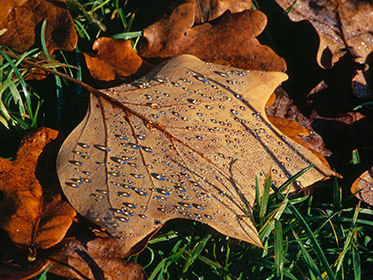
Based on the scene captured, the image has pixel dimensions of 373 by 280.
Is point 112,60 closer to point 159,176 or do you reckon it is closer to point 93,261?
point 159,176

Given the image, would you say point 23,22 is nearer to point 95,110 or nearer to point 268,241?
point 95,110

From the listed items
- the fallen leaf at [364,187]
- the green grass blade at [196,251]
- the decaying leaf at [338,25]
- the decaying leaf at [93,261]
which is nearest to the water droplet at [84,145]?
the decaying leaf at [93,261]

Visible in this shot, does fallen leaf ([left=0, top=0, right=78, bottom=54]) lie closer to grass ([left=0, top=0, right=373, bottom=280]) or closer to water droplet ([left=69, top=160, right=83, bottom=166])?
grass ([left=0, top=0, right=373, bottom=280])

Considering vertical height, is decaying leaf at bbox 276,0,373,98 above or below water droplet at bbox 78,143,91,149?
above

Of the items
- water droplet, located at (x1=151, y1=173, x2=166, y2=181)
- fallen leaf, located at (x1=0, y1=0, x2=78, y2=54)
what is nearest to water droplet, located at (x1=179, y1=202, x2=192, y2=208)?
water droplet, located at (x1=151, y1=173, x2=166, y2=181)

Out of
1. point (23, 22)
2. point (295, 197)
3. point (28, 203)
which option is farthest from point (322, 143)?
point (23, 22)

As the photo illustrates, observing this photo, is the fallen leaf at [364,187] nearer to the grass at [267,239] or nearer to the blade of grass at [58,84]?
the grass at [267,239]
